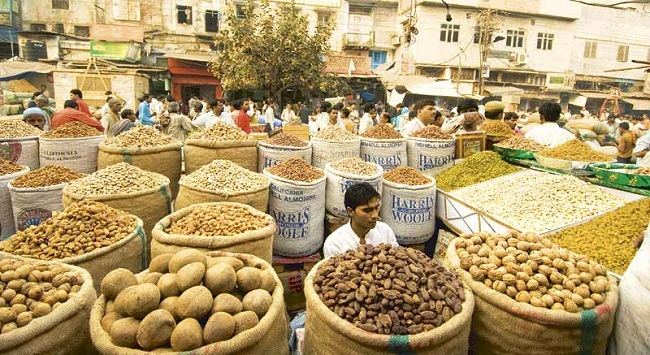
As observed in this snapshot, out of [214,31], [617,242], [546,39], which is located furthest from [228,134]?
[546,39]

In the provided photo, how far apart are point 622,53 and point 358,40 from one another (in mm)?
17832

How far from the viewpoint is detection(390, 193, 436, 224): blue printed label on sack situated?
3506 mm

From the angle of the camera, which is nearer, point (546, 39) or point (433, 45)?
point (433, 45)

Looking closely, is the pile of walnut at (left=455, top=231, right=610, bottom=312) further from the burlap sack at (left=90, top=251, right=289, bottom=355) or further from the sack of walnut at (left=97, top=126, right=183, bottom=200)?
the sack of walnut at (left=97, top=126, right=183, bottom=200)

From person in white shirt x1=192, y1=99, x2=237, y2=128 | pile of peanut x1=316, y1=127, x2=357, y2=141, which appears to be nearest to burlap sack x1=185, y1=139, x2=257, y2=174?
pile of peanut x1=316, y1=127, x2=357, y2=141

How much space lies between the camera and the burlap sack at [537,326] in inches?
62.9

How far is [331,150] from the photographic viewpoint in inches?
160

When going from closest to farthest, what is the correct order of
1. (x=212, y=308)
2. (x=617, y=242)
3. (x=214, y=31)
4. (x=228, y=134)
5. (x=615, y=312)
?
1. (x=212, y=308)
2. (x=615, y=312)
3. (x=617, y=242)
4. (x=228, y=134)
5. (x=214, y=31)

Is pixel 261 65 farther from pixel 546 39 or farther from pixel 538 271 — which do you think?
pixel 546 39

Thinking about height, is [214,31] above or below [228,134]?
above

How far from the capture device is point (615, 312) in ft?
5.97

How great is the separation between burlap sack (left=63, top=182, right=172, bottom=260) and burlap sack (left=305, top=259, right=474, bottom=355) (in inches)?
67.6

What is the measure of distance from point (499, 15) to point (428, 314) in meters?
25.6

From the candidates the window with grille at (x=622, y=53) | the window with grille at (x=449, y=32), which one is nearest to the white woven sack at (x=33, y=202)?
the window with grille at (x=449, y=32)
